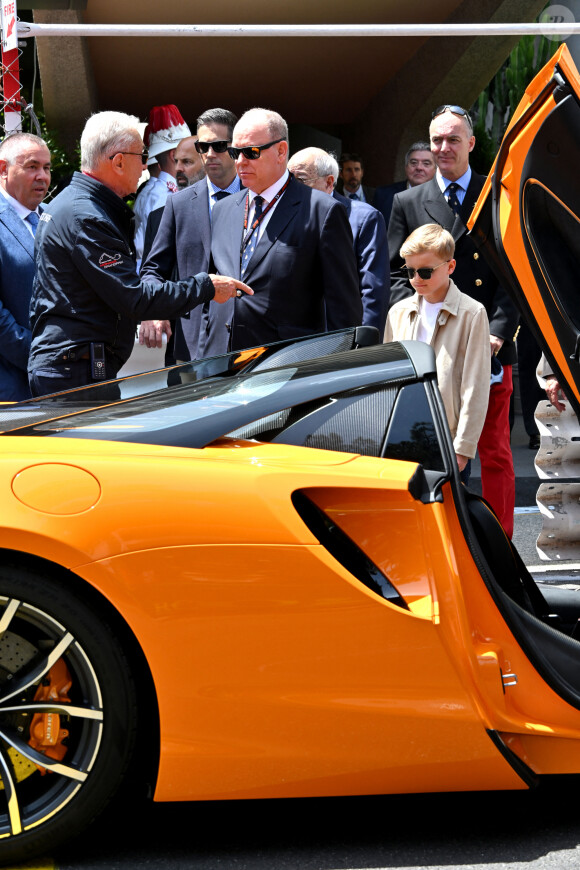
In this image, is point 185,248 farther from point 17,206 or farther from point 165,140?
point 165,140

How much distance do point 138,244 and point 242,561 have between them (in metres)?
5.18

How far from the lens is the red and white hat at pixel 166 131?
316 inches

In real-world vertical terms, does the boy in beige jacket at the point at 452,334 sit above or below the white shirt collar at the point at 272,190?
below

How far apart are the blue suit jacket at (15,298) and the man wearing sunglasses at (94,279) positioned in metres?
0.43

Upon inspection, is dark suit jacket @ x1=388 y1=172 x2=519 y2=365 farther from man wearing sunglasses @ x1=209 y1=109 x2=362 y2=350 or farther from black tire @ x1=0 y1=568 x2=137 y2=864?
black tire @ x1=0 y1=568 x2=137 y2=864

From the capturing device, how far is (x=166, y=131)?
26.6 ft

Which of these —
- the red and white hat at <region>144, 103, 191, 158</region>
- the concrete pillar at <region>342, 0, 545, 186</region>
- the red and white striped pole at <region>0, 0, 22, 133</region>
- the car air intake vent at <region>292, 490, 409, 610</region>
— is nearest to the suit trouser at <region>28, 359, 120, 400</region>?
the car air intake vent at <region>292, 490, 409, 610</region>

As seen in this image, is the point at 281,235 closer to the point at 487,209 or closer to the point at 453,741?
the point at 487,209

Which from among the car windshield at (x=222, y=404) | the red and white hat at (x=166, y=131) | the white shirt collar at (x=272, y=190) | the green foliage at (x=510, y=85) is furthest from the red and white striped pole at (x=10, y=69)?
the green foliage at (x=510, y=85)

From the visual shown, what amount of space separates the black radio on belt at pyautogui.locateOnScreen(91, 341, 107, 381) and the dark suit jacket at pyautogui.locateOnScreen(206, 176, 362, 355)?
0.64 m

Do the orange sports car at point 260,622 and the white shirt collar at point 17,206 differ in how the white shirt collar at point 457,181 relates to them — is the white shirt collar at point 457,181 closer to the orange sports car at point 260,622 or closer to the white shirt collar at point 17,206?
the white shirt collar at point 17,206

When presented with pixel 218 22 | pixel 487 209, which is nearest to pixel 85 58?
pixel 218 22

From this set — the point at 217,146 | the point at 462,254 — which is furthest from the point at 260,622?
the point at 217,146

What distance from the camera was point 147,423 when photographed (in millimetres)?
2635
